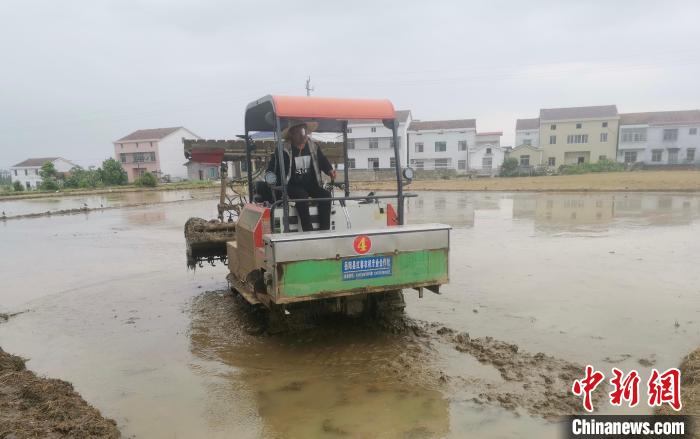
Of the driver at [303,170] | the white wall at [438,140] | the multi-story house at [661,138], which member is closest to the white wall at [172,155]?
the white wall at [438,140]

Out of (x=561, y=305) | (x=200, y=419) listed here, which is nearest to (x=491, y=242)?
(x=561, y=305)

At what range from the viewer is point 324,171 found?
18.4 ft

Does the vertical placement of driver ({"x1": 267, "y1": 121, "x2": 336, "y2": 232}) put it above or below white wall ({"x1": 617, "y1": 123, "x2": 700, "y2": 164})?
below

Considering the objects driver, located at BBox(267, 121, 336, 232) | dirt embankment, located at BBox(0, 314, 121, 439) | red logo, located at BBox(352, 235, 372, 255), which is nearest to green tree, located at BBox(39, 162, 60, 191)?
dirt embankment, located at BBox(0, 314, 121, 439)

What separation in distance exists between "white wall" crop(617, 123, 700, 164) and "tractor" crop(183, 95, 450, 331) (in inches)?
2207

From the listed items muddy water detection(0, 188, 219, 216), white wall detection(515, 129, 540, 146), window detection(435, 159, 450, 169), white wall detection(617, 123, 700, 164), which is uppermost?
white wall detection(515, 129, 540, 146)

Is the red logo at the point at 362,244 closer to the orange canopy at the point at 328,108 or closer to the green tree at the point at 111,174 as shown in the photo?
the orange canopy at the point at 328,108

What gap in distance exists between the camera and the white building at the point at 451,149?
5284 cm

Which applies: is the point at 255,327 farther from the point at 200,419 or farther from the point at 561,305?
the point at 561,305

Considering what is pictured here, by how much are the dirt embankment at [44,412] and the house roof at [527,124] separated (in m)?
64.5

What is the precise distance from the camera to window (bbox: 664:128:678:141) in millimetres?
51338

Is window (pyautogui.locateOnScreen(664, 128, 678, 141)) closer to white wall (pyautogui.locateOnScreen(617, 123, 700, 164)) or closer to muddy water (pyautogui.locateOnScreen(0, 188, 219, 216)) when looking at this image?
white wall (pyautogui.locateOnScreen(617, 123, 700, 164))

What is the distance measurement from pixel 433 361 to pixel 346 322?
140cm

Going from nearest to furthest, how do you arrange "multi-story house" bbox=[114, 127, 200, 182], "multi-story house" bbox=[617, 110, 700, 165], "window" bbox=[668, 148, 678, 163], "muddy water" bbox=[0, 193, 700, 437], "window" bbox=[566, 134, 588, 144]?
1. "muddy water" bbox=[0, 193, 700, 437]
2. "multi-story house" bbox=[617, 110, 700, 165]
3. "window" bbox=[668, 148, 678, 163]
4. "window" bbox=[566, 134, 588, 144]
5. "multi-story house" bbox=[114, 127, 200, 182]
